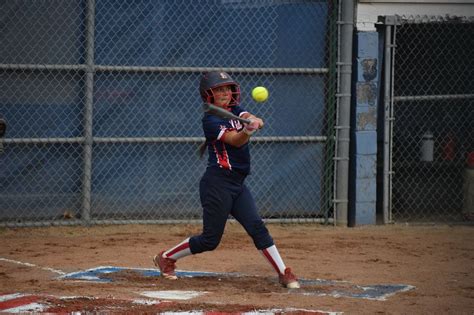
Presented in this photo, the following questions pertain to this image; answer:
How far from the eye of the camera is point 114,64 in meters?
11.1

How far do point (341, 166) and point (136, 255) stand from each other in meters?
3.39

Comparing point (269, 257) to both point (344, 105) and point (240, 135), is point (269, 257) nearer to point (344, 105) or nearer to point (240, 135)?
point (240, 135)

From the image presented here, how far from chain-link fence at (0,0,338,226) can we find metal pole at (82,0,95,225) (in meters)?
0.02

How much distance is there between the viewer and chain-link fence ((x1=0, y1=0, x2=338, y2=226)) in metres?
10.8

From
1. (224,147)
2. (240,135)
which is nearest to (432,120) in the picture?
(224,147)

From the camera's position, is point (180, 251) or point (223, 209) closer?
point (223, 209)

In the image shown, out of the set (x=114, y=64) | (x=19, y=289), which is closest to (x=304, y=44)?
(x=114, y=64)

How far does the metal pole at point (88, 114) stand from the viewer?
10852 mm

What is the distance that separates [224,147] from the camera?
297 inches

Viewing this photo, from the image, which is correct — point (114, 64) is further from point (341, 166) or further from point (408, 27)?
point (408, 27)

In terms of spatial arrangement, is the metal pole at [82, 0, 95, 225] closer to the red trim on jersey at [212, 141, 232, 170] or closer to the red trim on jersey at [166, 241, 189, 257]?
the red trim on jersey at [166, 241, 189, 257]

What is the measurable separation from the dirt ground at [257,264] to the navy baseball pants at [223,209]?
364 mm

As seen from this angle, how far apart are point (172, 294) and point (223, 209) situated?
0.90m

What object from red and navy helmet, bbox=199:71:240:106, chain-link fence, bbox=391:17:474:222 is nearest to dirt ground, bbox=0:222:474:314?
chain-link fence, bbox=391:17:474:222
